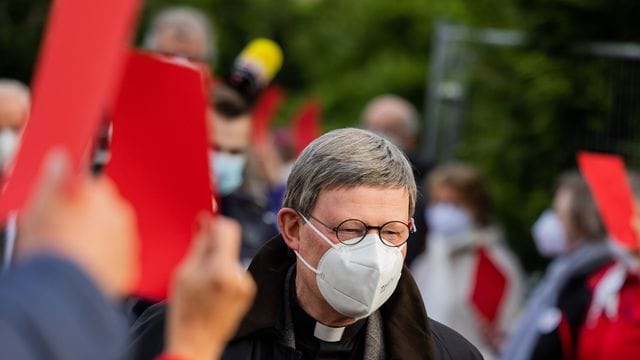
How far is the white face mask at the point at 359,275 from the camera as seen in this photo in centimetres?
328

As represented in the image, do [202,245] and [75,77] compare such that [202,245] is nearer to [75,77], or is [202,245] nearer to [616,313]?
[75,77]

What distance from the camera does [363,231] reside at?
3363 millimetres

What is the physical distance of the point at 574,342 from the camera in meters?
6.29

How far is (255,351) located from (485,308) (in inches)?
197

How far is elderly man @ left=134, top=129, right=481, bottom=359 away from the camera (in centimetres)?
330

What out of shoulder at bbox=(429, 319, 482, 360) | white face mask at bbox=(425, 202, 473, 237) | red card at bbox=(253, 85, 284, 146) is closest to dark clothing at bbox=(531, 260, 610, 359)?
white face mask at bbox=(425, 202, 473, 237)

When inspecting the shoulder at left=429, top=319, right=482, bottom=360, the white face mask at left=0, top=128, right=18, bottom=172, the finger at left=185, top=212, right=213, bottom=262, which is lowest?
the white face mask at left=0, top=128, right=18, bottom=172

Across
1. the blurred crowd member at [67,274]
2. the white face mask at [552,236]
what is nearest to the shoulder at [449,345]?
the blurred crowd member at [67,274]

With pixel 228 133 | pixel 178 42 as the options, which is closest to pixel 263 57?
pixel 178 42

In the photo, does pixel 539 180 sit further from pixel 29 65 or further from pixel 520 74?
pixel 29 65

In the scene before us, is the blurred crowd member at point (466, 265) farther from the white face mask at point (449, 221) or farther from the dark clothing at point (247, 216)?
the dark clothing at point (247, 216)

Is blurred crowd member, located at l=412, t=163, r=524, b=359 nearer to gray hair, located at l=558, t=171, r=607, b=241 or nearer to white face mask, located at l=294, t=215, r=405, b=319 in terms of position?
gray hair, located at l=558, t=171, r=607, b=241

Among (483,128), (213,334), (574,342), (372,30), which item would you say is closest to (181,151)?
(213,334)

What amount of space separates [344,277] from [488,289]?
493 centimetres
